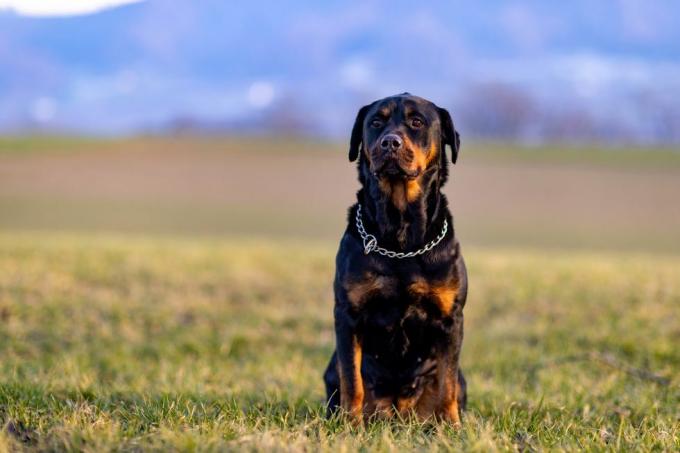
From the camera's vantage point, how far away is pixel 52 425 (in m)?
3.62

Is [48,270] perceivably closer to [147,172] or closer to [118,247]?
[118,247]

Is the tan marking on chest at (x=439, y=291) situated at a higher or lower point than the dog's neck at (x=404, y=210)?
lower

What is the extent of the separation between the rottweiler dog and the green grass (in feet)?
0.73

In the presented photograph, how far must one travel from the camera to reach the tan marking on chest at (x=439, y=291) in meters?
4.09

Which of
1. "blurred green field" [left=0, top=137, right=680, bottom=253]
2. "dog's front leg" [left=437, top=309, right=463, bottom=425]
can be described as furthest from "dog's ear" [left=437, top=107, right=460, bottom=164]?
"blurred green field" [left=0, top=137, right=680, bottom=253]

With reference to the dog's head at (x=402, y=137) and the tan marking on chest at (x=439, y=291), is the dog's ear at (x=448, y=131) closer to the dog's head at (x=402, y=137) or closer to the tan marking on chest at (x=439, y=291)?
the dog's head at (x=402, y=137)

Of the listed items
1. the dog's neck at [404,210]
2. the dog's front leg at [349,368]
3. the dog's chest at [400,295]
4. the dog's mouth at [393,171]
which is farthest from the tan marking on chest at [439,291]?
the dog's mouth at [393,171]

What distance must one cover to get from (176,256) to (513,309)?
5093 mm

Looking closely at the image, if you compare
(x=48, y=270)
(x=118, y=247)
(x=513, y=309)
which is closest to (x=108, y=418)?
(x=513, y=309)

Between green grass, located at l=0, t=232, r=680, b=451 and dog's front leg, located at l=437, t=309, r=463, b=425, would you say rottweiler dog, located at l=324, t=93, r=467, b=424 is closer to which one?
dog's front leg, located at l=437, t=309, r=463, b=425

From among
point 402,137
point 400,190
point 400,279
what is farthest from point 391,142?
point 400,279

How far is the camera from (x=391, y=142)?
13.2 feet

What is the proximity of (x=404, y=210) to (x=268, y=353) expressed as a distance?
147 inches

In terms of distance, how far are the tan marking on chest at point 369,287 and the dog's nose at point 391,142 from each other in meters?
0.62
